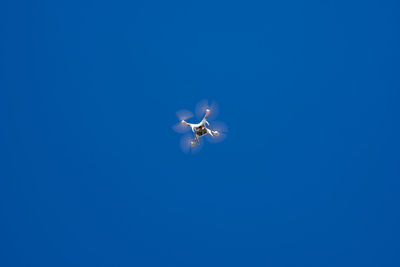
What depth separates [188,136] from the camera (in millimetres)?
23047

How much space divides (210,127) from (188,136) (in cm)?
181

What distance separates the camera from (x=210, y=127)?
73.9 ft

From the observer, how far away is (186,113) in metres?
22.4

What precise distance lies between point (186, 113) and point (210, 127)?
2.00 metres

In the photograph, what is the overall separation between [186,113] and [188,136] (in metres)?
1.79
